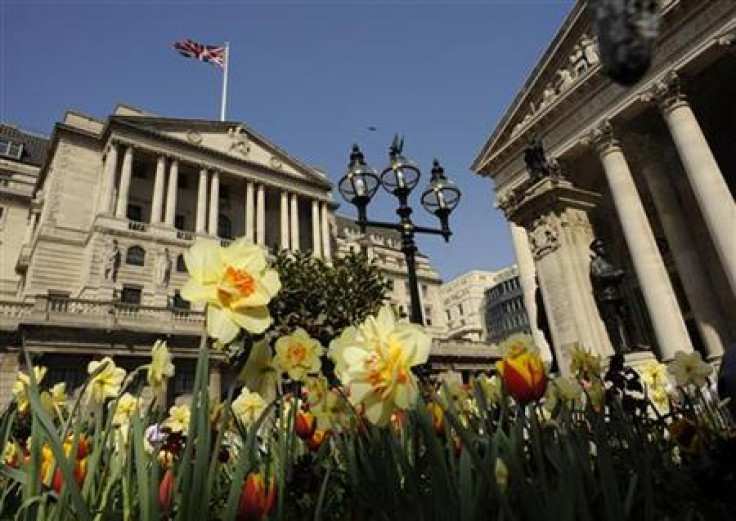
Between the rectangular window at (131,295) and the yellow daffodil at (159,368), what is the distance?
3477cm

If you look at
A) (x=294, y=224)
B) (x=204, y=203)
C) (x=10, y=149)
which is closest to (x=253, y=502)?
(x=204, y=203)

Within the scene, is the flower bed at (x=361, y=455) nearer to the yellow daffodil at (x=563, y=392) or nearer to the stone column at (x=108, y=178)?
the yellow daffodil at (x=563, y=392)

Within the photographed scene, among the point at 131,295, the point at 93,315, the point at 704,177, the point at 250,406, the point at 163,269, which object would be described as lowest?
the point at 250,406

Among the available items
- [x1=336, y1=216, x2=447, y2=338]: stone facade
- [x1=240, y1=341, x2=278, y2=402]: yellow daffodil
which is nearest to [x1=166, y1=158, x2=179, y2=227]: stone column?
[x1=336, y1=216, x2=447, y2=338]: stone facade

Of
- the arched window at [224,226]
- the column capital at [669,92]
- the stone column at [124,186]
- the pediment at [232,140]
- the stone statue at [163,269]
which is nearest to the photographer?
the column capital at [669,92]

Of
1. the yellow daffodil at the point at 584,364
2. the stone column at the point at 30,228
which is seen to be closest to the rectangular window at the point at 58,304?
the stone column at the point at 30,228

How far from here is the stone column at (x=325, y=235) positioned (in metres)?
47.7

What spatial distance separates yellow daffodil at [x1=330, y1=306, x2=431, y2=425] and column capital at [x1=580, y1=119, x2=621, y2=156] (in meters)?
17.6

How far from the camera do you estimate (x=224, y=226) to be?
4578cm

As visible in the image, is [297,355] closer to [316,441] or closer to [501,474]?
[316,441]

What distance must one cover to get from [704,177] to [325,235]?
3801 centimetres

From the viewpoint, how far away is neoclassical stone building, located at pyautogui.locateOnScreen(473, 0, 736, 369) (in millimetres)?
13859

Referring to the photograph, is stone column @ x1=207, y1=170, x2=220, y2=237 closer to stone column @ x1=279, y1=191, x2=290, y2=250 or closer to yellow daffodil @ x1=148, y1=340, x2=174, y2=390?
stone column @ x1=279, y1=191, x2=290, y2=250

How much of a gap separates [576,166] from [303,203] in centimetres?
3639
